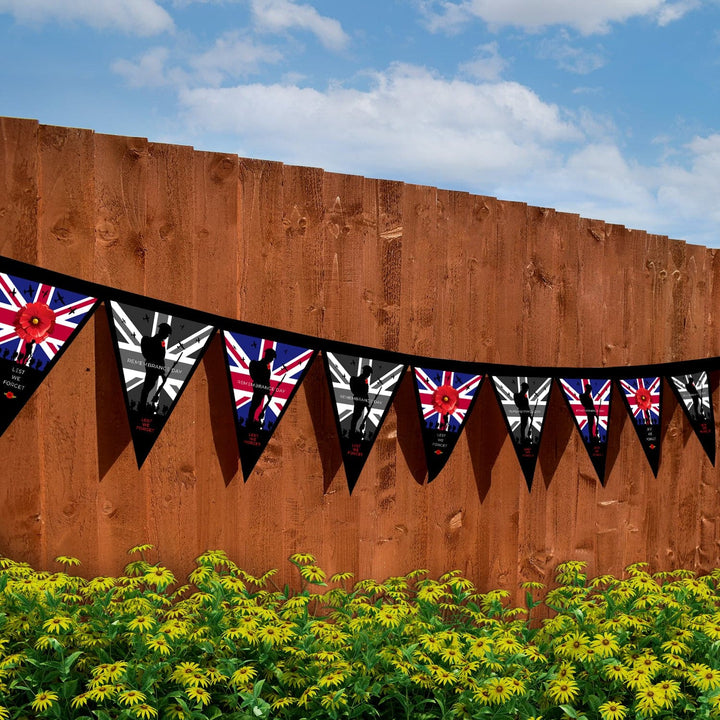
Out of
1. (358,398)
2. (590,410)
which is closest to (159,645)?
(358,398)

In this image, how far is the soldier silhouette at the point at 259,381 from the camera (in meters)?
3.26

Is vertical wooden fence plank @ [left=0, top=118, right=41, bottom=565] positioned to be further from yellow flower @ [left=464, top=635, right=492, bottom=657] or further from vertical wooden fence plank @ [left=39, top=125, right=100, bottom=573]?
yellow flower @ [left=464, top=635, right=492, bottom=657]

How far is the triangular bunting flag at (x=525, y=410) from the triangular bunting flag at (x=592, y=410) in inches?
7.7

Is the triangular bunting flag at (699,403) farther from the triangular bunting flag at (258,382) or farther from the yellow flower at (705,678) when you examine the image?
the triangular bunting flag at (258,382)

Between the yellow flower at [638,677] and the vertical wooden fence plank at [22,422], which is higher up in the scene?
the vertical wooden fence plank at [22,422]

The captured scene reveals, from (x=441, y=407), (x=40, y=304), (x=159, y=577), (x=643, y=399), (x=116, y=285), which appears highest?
(x=116, y=285)

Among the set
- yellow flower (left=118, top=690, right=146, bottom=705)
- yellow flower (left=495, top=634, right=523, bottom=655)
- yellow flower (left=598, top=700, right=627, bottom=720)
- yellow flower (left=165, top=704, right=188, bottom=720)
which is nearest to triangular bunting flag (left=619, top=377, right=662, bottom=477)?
yellow flower (left=495, top=634, right=523, bottom=655)

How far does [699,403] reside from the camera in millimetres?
4965

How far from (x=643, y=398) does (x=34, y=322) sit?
3451mm

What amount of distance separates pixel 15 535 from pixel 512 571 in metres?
2.54

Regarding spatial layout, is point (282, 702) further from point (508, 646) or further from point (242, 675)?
point (508, 646)

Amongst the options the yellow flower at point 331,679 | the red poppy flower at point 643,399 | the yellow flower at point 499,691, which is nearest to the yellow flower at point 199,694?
the yellow flower at point 331,679

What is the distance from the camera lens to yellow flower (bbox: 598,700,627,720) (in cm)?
241

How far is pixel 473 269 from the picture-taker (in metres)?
3.89
